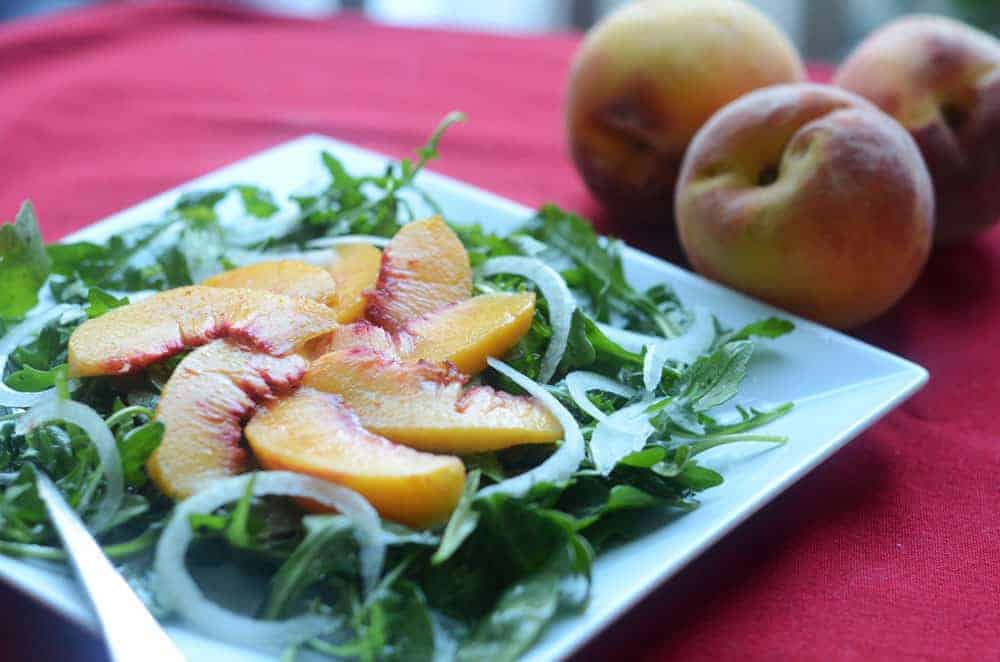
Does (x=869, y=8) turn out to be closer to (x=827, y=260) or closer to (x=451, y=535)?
(x=827, y=260)

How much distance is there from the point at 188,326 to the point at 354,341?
201 mm

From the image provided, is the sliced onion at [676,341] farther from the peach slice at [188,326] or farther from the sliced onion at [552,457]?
the peach slice at [188,326]

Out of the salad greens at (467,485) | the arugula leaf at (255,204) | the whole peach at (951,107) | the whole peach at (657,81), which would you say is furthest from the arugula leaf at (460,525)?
the whole peach at (951,107)

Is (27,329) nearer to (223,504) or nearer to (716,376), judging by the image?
(223,504)

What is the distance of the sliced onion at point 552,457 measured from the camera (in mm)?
1139

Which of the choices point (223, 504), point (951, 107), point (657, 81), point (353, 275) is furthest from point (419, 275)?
point (951, 107)

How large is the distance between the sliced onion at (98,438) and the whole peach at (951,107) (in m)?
1.44

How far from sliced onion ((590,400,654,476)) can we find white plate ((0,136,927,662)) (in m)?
0.09

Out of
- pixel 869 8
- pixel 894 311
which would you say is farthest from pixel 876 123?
pixel 869 8

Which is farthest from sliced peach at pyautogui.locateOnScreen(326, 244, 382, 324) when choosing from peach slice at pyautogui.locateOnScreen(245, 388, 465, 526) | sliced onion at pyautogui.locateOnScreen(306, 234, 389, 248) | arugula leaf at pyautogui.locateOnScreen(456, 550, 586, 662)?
arugula leaf at pyautogui.locateOnScreen(456, 550, 586, 662)

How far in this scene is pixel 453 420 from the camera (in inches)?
46.0

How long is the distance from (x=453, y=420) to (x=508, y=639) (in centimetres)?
27

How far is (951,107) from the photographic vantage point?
1.92 metres

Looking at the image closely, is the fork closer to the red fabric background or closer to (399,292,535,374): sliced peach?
the red fabric background
